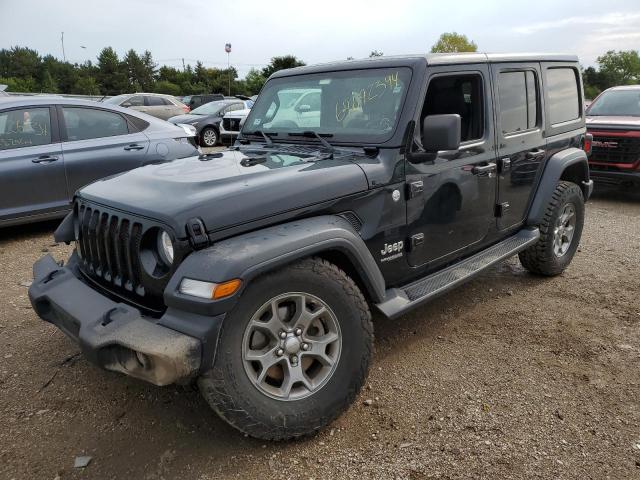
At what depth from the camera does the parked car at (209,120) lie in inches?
581

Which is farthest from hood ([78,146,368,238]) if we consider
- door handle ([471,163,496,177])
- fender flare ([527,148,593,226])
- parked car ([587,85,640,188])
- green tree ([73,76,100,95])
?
green tree ([73,76,100,95])

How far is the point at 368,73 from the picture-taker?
338cm

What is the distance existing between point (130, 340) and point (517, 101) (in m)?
3.32

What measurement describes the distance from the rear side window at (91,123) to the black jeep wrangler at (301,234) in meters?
2.98

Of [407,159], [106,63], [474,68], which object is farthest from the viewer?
[106,63]

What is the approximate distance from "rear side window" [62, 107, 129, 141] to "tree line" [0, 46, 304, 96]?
51744 mm

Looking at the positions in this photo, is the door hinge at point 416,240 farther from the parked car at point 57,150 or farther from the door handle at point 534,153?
the parked car at point 57,150

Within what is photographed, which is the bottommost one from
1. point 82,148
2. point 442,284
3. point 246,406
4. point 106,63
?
point 246,406

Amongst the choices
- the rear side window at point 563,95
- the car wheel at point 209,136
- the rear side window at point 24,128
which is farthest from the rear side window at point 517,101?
the car wheel at point 209,136

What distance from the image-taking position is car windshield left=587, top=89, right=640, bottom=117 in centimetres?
869

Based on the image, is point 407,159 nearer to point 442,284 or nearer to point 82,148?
point 442,284

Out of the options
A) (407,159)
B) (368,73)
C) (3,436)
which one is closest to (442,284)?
(407,159)

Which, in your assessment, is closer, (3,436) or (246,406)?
(246,406)

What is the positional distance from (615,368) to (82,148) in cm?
563
